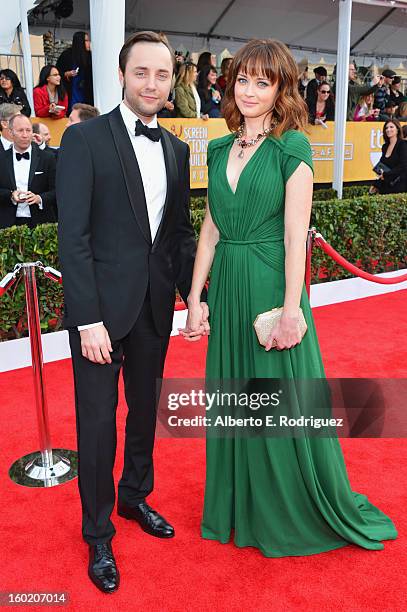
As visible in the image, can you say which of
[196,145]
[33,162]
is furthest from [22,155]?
[196,145]

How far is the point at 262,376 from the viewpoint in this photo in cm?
245

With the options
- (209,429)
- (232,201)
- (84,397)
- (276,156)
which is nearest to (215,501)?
(209,429)

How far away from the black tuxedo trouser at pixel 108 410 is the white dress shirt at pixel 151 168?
1.15 feet

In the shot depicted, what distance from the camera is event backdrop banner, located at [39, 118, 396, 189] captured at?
27.0 feet

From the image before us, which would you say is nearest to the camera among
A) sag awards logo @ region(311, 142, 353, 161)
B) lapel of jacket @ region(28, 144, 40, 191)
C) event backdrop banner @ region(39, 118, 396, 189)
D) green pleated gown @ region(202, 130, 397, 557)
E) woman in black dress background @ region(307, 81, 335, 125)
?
green pleated gown @ region(202, 130, 397, 557)

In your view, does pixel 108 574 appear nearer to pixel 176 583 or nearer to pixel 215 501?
pixel 176 583

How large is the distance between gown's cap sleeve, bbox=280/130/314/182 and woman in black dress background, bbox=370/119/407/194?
6143 millimetres

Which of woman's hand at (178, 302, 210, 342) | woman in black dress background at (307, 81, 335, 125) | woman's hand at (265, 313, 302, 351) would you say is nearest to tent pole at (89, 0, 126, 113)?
woman's hand at (178, 302, 210, 342)

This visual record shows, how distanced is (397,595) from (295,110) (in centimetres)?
184

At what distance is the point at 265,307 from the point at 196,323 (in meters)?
0.30

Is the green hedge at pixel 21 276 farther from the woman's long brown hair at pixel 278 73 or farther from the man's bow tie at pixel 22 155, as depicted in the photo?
the woman's long brown hair at pixel 278 73

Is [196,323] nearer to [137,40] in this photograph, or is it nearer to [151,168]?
[151,168]

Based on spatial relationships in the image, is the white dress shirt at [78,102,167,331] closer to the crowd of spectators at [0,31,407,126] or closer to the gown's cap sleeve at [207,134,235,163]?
the gown's cap sleeve at [207,134,235,163]

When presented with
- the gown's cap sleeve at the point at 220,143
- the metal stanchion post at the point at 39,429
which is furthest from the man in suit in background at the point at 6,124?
the gown's cap sleeve at the point at 220,143
